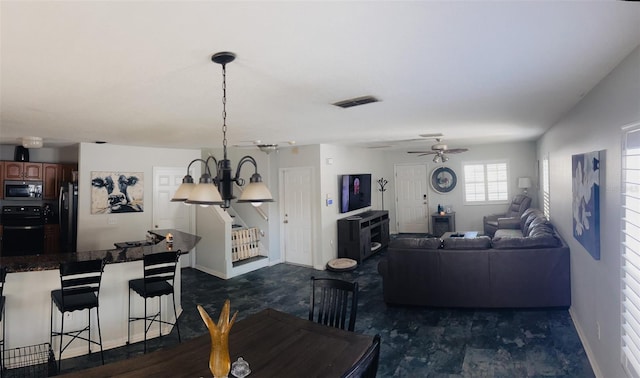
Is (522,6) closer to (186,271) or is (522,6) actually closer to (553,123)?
(553,123)

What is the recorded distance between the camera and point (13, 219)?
5.59 m

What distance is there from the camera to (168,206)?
6.38 meters

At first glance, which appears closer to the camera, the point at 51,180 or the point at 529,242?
the point at 529,242

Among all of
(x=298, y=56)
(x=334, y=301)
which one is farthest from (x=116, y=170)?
(x=298, y=56)

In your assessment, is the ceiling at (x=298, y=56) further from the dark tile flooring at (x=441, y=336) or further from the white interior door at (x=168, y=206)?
the white interior door at (x=168, y=206)

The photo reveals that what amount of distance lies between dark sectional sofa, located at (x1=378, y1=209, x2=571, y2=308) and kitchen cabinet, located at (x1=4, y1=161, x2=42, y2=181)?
626 cm

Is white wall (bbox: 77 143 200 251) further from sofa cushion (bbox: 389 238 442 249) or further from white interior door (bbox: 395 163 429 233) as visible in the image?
white interior door (bbox: 395 163 429 233)

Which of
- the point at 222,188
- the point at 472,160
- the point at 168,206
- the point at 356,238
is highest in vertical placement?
the point at 472,160

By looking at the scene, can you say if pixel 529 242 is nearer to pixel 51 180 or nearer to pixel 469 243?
pixel 469 243

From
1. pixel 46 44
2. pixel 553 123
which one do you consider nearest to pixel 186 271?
pixel 46 44

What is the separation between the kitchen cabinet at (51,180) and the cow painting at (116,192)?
1.10 m

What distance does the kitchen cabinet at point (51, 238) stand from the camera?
5.81m

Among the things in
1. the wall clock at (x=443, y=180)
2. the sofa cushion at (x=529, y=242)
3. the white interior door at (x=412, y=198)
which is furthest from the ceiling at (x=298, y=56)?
the white interior door at (x=412, y=198)

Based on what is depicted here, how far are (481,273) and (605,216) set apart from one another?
6.27ft
